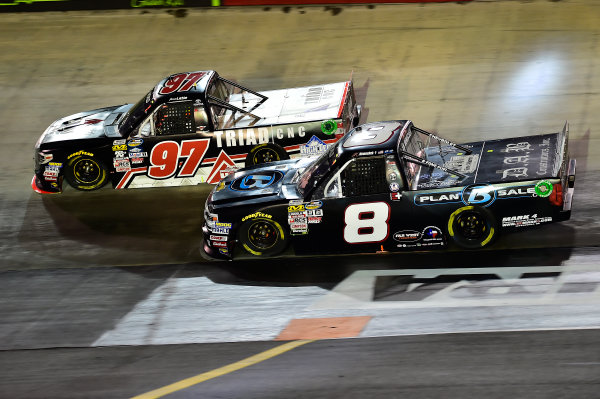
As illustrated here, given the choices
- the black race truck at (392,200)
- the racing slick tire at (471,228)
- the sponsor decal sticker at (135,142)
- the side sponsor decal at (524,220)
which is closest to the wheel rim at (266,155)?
the sponsor decal sticker at (135,142)

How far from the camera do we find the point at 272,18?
1770cm

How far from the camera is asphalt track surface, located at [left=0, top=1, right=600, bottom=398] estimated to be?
700 centimetres

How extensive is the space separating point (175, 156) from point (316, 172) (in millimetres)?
3061

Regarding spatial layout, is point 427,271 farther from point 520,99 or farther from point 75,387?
point 520,99

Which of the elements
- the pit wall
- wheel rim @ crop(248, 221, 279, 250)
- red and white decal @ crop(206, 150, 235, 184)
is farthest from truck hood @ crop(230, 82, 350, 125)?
the pit wall

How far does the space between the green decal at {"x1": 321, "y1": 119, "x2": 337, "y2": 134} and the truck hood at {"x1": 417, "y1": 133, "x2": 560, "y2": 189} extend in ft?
5.16

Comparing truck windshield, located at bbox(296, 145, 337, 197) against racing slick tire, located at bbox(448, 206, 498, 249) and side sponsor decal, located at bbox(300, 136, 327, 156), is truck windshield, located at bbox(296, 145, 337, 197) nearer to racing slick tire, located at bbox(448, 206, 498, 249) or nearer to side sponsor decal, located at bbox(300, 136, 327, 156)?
racing slick tire, located at bbox(448, 206, 498, 249)

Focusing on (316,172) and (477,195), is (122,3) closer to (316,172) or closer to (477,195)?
(316,172)

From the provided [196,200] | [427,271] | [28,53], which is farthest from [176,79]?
[28,53]

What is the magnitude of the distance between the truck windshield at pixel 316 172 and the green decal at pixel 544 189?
2206mm

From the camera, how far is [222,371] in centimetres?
724

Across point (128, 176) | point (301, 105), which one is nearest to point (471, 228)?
point (301, 105)

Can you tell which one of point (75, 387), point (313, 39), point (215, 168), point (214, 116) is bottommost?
point (75, 387)

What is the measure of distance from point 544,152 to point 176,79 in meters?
5.38
